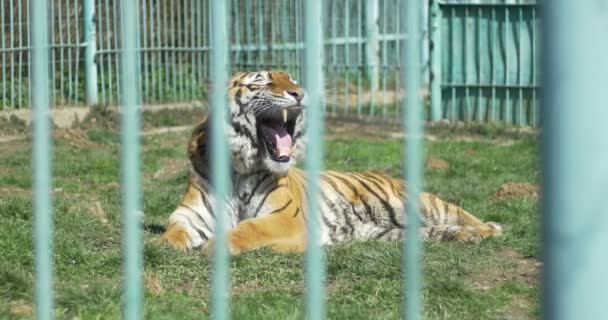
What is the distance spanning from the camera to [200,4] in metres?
14.0

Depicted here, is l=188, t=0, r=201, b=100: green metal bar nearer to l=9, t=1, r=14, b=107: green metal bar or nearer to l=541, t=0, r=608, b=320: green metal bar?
l=9, t=1, r=14, b=107: green metal bar

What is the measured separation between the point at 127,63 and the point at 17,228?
14.0 feet

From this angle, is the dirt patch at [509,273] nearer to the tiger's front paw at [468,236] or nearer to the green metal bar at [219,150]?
the tiger's front paw at [468,236]

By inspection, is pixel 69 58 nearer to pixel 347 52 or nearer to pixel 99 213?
pixel 347 52

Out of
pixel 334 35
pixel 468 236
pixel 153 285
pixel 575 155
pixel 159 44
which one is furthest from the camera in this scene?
pixel 334 35

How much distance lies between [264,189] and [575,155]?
Result: 4496 mm

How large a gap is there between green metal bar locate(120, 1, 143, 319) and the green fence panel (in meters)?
11.9

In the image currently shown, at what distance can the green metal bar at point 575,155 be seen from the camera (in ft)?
5.87

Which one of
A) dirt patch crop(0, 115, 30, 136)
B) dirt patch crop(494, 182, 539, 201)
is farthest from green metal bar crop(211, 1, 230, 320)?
dirt patch crop(0, 115, 30, 136)

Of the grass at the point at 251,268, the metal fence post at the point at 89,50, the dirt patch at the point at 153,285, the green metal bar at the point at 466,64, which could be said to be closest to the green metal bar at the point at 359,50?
the green metal bar at the point at 466,64

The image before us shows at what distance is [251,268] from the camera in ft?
17.4

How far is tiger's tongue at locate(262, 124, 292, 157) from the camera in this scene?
20.3 feet

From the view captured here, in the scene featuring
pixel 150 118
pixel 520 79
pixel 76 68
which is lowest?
pixel 150 118

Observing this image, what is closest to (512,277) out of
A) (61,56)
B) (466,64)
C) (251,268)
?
(251,268)
